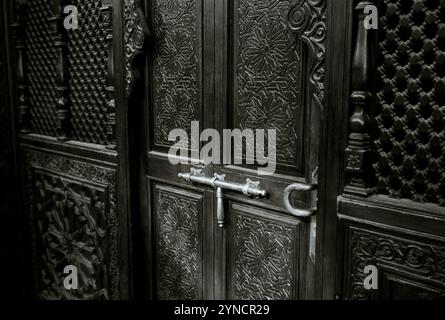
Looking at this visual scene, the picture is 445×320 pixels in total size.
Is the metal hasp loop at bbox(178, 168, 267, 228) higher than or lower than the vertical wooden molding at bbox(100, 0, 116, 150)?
lower

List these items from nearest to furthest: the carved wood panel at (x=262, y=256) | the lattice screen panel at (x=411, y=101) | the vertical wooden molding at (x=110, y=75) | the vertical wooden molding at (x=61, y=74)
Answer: the lattice screen panel at (x=411, y=101), the carved wood panel at (x=262, y=256), the vertical wooden molding at (x=110, y=75), the vertical wooden molding at (x=61, y=74)

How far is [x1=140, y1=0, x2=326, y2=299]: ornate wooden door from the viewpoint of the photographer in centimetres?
141

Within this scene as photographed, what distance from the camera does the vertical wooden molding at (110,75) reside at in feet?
6.57

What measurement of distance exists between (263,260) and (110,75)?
117 centimetres

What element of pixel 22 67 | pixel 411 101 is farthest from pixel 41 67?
pixel 411 101

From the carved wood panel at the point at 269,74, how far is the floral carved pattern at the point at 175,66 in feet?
0.75

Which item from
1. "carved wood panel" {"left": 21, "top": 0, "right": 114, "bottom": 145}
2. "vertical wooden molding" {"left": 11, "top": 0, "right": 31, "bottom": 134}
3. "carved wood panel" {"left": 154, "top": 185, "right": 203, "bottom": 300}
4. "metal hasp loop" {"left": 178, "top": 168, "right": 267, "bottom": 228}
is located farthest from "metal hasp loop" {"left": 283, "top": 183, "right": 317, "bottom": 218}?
"vertical wooden molding" {"left": 11, "top": 0, "right": 31, "bottom": 134}

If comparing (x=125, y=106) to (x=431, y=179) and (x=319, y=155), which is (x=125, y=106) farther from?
(x=431, y=179)

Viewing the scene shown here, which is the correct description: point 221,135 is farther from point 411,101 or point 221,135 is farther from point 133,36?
point 411,101

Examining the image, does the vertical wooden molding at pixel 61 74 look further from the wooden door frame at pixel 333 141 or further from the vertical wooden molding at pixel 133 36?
the wooden door frame at pixel 333 141

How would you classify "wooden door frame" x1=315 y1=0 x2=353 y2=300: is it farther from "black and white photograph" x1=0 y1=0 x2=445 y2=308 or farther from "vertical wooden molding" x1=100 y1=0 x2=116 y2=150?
"vertical wooden molding" x1=100 y1=0 x2=116 y2=150

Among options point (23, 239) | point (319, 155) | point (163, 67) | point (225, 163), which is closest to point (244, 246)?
point (225, 163)

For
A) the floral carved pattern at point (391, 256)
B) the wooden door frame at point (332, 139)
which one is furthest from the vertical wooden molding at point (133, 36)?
the floral carved pattern at point (391, 256)

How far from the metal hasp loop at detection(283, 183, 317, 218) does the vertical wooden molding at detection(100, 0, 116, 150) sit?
1034 millimetres
